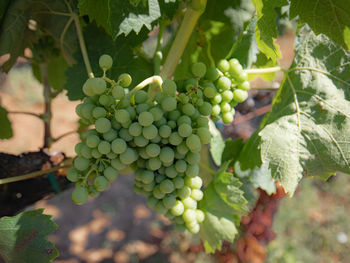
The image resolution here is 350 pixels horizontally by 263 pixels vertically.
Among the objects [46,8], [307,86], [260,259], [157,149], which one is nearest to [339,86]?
[307,86]

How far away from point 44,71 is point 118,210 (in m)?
2.73

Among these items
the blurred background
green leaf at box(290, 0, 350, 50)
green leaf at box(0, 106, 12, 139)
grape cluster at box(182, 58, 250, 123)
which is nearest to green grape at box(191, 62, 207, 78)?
grape cluster at box(182, 58, 250, 123)

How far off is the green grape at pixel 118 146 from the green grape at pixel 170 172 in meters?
0.12

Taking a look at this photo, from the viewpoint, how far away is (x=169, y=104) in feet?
1.91

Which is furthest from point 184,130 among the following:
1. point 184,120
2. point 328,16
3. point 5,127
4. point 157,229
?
point 157,229

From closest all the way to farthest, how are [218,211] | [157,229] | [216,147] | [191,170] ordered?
[191,170], [218,211], [216,147], [157,229]

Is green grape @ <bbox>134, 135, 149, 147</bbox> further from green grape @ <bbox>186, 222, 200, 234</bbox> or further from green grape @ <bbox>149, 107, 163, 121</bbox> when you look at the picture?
green grape @ <bbox>186, 222, 200, 234</bbox>

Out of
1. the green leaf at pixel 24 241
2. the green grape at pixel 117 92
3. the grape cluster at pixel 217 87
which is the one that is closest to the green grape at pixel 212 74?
the grape cluster at pixel 217 87

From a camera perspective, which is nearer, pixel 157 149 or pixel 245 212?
pixel 157 149

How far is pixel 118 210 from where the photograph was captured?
11.6ft

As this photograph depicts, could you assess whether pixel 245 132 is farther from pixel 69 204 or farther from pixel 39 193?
pixel 69 204

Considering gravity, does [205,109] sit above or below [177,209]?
above

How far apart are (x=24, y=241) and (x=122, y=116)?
36cm

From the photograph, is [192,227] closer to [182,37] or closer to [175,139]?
[175,139]
